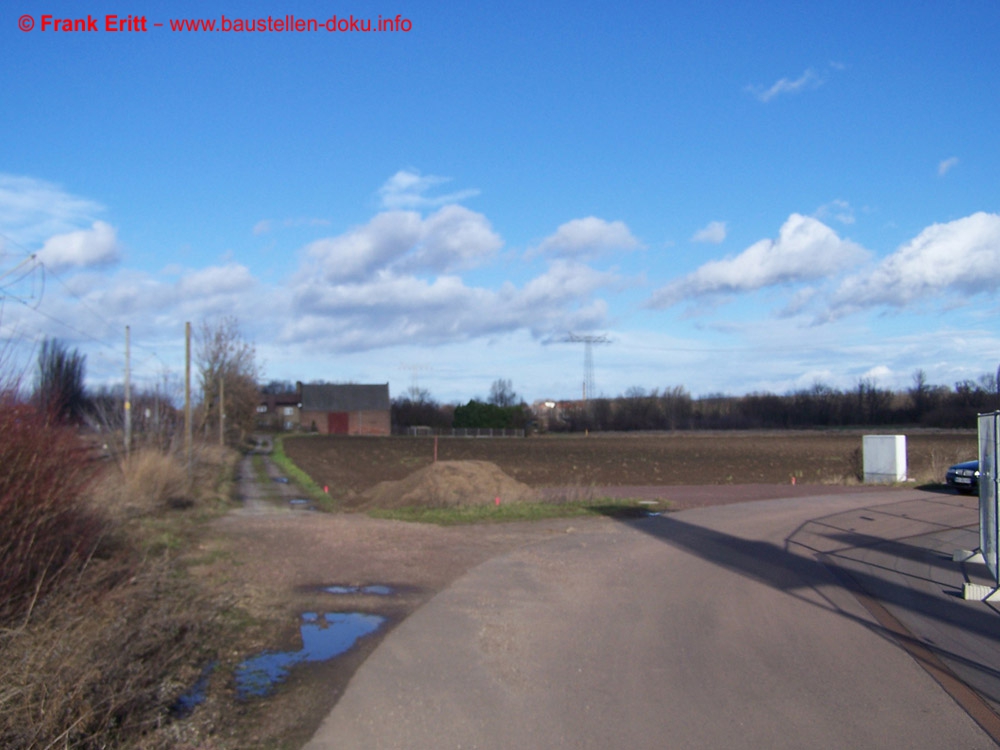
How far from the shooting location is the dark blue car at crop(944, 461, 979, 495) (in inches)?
916

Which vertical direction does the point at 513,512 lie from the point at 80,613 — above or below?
below

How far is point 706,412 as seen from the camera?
5012 inches

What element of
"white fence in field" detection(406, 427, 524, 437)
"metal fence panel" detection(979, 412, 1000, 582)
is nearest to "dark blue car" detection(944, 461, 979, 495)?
"metal fence panel" detection(979, 412, 1000, 582)

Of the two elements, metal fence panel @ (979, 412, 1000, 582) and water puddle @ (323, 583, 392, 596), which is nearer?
metal fence panel @ (979, 412, 1000, 582)

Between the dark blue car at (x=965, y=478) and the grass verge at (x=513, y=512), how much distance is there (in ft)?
28.8

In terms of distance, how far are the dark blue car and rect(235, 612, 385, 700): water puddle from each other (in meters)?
19.6

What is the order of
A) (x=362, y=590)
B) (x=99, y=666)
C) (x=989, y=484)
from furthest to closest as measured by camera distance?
(x=362, y=590)
(x=989, y=484)
(x=99, y=666)

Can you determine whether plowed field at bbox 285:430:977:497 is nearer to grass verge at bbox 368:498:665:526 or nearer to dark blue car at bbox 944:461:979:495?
dark blue car at bbox 944:461:979:495

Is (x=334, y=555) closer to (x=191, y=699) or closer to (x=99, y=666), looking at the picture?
(x=191, y=699)

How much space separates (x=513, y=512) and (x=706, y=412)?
112m

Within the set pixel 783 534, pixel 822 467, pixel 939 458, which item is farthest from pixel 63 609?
pixel 822 467

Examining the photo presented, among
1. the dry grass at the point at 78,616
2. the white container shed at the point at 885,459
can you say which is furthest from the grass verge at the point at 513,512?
the white container shed at the point at 885,459

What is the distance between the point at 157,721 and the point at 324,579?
21.2 ft

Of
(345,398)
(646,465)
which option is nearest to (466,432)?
(345,398)
